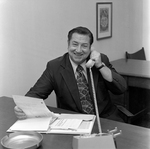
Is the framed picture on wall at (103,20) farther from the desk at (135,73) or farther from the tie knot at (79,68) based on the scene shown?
the tie knot at (79,68)

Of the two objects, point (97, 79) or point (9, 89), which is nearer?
point (97, 79)

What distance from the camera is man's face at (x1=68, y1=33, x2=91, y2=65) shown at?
84.9 inches

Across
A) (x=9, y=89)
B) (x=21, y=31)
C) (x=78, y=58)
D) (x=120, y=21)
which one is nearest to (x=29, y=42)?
(x=21, y=31)

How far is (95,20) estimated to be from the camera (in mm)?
3596

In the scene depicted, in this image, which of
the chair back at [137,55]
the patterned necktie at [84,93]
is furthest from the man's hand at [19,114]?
the chair back at [137,55]

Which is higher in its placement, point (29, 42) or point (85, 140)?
point (29, 42)

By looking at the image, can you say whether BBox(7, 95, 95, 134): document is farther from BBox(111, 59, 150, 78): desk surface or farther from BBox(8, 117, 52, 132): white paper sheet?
BBox(111, 59, 150, 78): desk surface

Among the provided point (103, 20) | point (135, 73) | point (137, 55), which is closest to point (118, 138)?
point (135, 73)

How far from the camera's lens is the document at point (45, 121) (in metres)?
1.56

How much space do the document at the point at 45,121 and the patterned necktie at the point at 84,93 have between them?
383 mm

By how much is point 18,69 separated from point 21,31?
36 centimetres

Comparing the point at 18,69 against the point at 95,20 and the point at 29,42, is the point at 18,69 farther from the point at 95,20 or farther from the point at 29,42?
the point at 95,20

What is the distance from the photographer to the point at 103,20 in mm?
3730

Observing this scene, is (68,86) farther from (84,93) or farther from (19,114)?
(19,114)
